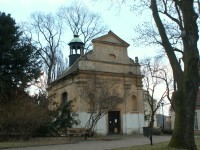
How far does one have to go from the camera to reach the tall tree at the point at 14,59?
95.7ft

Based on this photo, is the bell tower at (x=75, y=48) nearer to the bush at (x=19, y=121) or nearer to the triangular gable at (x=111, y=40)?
the triangular gable at (x=111, y=40)

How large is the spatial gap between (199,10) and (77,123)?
17.5 metres

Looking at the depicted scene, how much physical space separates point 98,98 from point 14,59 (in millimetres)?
8286

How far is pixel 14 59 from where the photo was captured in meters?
30.0

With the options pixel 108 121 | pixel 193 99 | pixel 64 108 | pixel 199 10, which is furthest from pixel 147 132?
pixel 108 121

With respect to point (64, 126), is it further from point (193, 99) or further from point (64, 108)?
point (193, 99)

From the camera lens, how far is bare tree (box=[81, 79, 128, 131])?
105 feet

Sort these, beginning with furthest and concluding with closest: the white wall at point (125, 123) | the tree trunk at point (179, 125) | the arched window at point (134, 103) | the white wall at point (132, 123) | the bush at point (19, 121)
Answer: the arched window at point (134, 103), the white wall at point (132, 123), the white wall at point (125, 123), the bush at point (19, 121), the tree trunk at point (179, 125)

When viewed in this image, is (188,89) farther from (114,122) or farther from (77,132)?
(114,122)

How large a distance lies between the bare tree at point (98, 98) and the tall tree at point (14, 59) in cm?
526

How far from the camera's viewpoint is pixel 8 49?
96.5 feet

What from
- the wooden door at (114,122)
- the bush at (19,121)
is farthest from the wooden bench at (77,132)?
the wooden door at (114,122)

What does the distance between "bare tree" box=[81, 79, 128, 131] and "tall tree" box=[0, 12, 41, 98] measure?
5259 millimetres

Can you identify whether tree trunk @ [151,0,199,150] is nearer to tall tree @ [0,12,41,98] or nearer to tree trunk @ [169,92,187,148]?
tree trunk @ [169,92,187,148]
